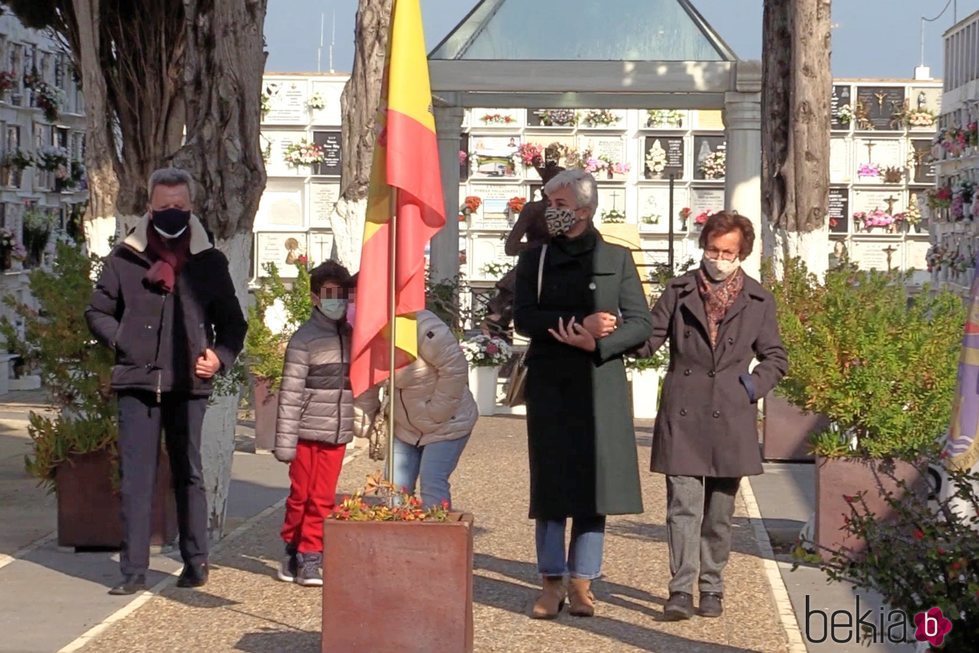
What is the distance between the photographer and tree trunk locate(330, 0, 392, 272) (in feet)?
58.5

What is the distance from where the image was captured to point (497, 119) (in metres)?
35.3

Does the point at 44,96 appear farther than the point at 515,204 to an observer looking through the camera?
Yes

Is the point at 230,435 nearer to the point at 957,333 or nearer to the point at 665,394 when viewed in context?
the point at 665,394

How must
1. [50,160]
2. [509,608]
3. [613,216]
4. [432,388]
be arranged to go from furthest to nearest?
[50,160]
[613,216]
[432,388]
[509,608]

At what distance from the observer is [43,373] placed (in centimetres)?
1044

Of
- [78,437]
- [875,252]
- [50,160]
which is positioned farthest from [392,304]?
[50,160]

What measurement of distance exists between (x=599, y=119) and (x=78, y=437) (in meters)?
25.7

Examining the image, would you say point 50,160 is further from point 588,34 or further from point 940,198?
point 588,34

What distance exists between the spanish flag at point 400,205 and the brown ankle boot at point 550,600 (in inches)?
45.7

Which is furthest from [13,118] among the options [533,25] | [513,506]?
[513,506]

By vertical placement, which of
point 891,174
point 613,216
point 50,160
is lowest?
point 613,216

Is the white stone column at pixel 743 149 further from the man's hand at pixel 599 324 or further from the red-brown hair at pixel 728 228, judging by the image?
the man's hand at pixel 599 324

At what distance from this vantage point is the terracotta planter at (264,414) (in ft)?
53.9

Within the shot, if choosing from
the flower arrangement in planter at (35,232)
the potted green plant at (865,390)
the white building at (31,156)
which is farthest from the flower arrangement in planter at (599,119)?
the potted green plant at (865,390)
